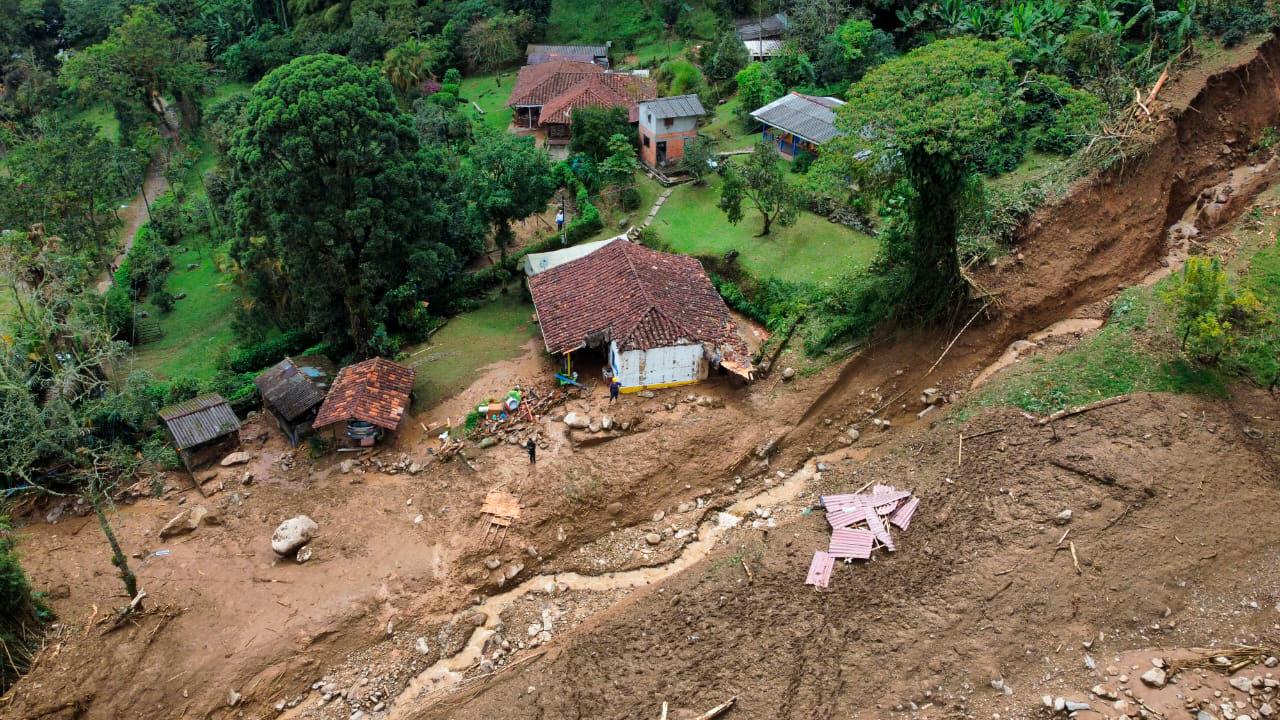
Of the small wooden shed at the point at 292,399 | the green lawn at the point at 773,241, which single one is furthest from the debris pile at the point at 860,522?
the small wooden shed at the point at 292,399

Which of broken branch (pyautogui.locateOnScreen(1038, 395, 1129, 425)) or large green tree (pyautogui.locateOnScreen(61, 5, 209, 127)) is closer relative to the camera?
broken branch (pyautogui.locateOnScreen(1038, 395, 1129, 425))

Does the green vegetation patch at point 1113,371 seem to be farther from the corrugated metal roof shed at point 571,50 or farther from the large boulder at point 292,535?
the corrugated metal roof shed at point 571,50

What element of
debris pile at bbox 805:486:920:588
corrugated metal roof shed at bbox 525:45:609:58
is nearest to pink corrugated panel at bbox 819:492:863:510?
debris pile at bbox 805:486:920:588

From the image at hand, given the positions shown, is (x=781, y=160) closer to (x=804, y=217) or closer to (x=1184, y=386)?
(x=804, y=217)

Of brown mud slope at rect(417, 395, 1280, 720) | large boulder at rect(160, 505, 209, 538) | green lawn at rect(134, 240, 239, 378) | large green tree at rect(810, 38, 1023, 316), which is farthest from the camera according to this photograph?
green lawn at rect(134, 240, 239, 378)

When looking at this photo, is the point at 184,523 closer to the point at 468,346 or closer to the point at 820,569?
the point at 468,346

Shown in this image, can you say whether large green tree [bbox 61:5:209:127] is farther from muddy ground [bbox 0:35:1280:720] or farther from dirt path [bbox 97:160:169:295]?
muddy ground [bbox 0:35:1280:720]

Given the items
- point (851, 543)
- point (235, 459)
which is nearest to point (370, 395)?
point (235, 459)
